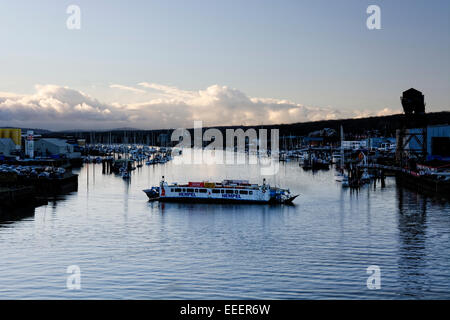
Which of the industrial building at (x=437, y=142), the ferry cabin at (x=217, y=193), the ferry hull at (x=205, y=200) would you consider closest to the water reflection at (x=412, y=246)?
the ferry cabin at (x=217, y=193)

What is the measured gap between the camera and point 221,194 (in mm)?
55781

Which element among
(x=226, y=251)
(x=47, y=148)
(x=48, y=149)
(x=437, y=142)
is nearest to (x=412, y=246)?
(x=226, y=251)

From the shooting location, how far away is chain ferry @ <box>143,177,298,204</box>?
5484 cm

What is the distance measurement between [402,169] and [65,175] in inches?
2469

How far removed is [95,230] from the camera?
38219 mm

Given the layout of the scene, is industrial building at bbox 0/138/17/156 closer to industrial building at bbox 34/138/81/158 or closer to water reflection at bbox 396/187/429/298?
industrial building at bbox 34/138/81/158

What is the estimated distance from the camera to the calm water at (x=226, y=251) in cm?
2278

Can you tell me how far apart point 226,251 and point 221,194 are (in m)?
25.2

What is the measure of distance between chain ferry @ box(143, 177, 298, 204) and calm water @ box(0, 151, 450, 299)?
2.23m

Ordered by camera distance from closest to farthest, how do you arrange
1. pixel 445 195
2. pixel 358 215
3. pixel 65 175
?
pixel 358 215, pixel 445 195, pixel 65 175

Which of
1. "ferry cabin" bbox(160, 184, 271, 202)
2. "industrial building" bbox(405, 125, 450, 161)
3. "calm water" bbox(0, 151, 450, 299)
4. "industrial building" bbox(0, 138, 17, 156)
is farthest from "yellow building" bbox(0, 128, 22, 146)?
"industrial building" bbox(405, 125, 450, 161)
